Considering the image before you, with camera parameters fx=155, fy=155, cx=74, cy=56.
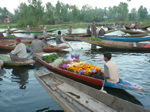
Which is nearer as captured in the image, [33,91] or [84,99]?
[84,99]

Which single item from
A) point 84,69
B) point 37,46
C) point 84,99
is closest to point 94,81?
point 84,69

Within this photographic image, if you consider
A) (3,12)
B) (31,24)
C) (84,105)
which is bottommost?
(84,105)

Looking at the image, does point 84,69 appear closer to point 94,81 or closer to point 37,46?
point 94,81

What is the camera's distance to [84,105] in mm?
4535

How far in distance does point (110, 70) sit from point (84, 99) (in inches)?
56.5

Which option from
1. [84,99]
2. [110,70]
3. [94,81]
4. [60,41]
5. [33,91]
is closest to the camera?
[84,99]

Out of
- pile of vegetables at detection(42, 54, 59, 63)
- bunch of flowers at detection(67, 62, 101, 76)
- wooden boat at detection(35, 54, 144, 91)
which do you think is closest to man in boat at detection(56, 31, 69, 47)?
pile of vegetables at detection(42, 54, 59, 63)

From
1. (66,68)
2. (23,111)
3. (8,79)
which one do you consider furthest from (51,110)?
(8,79)

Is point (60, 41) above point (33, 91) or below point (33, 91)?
above

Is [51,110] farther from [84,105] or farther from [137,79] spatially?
[137,79]

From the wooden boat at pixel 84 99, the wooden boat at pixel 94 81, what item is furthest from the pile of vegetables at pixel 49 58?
the wooden boat at pixel 84 99

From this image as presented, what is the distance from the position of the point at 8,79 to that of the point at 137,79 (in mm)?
6304

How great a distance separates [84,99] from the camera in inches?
191

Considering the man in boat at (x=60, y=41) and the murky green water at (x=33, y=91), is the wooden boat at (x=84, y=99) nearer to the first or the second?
the murky green water at (x=33, y=91)
